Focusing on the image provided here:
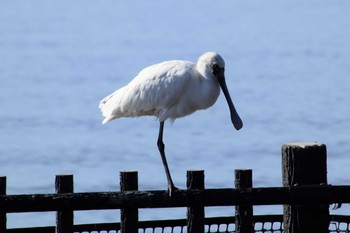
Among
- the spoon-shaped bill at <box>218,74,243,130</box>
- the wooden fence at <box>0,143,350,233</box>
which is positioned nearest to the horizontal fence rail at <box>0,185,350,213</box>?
the wooden fence at <box>0,143,350,233</box>

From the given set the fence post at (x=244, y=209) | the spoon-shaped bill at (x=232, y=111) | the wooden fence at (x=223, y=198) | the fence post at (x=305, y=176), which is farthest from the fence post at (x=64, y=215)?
the spoon-shaped bill at (x=232, y=111)

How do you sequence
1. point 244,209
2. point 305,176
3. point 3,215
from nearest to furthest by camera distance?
1. point 3,215
2. point 305,176
3. point 244,209

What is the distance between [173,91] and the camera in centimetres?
938

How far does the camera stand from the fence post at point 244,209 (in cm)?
767

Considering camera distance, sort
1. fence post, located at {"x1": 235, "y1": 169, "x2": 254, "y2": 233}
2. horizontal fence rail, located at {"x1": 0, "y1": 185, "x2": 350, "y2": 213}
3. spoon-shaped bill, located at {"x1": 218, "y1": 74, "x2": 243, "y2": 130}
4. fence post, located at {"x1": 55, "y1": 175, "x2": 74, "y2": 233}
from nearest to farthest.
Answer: horizontal fence rail, located at {"x1": 0, "y1": 185, "x2": 350, "y2": 213} < fence post, located at {"x1": 55, "y1": 175, "x2": 74, "y2": 233} < fence post, located at {"x1": 235, "y1": 169, "x2": 254, "y2": 233} < spoon-shaped bill, located at {"x1": 218, "y1": 74, "x2": 243, "y2": 130}

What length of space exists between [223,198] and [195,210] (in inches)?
8.0

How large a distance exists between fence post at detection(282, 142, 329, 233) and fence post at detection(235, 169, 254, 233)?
219 mm

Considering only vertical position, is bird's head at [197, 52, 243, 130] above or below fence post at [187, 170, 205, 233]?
above

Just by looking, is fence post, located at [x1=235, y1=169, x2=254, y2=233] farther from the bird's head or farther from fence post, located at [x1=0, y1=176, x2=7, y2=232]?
the bird's head

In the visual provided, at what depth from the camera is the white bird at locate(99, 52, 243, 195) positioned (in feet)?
30.7

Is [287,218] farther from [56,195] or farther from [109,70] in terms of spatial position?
[109,70]

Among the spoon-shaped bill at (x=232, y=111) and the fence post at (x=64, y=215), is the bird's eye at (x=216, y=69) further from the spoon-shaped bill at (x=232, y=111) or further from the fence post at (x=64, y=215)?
the fence post at (x=64, y=215)

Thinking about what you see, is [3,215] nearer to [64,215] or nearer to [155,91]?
[64,215]

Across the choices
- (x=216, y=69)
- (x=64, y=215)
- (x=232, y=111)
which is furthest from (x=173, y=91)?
(x=64, y=215)
